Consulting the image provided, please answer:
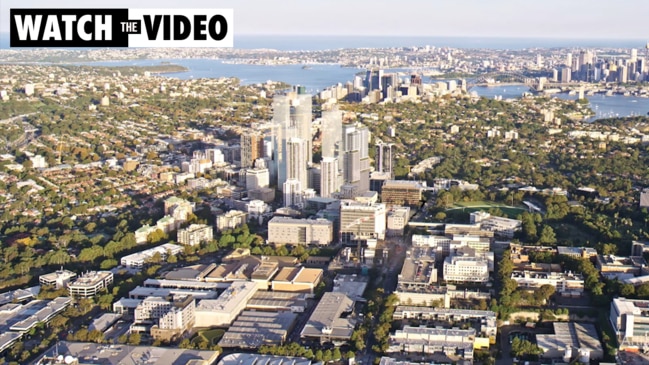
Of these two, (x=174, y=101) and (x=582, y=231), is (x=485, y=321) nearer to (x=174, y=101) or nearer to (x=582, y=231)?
(x=582, y=231)

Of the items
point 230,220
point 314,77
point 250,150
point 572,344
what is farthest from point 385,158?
point 314,77

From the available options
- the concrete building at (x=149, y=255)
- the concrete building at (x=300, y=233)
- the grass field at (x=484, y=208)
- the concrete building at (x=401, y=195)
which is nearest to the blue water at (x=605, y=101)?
the grass field at (x=484, y=208)

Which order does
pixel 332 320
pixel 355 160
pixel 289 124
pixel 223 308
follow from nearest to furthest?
1. pixel 332 320
2. pixel 223 308
3. pixel 355 160
4. pixel 289 124

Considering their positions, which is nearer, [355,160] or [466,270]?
[466,270]

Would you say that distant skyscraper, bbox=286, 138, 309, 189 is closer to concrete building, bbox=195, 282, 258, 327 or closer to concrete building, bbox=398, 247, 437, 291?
concrete building, bbox=398, 247, 437, 291

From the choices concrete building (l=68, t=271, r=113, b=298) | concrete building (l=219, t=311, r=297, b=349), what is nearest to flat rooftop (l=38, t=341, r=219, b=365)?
concrete building (l=219, t=311, r=297, b=349)

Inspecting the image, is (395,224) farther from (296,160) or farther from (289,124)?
(289,124)
